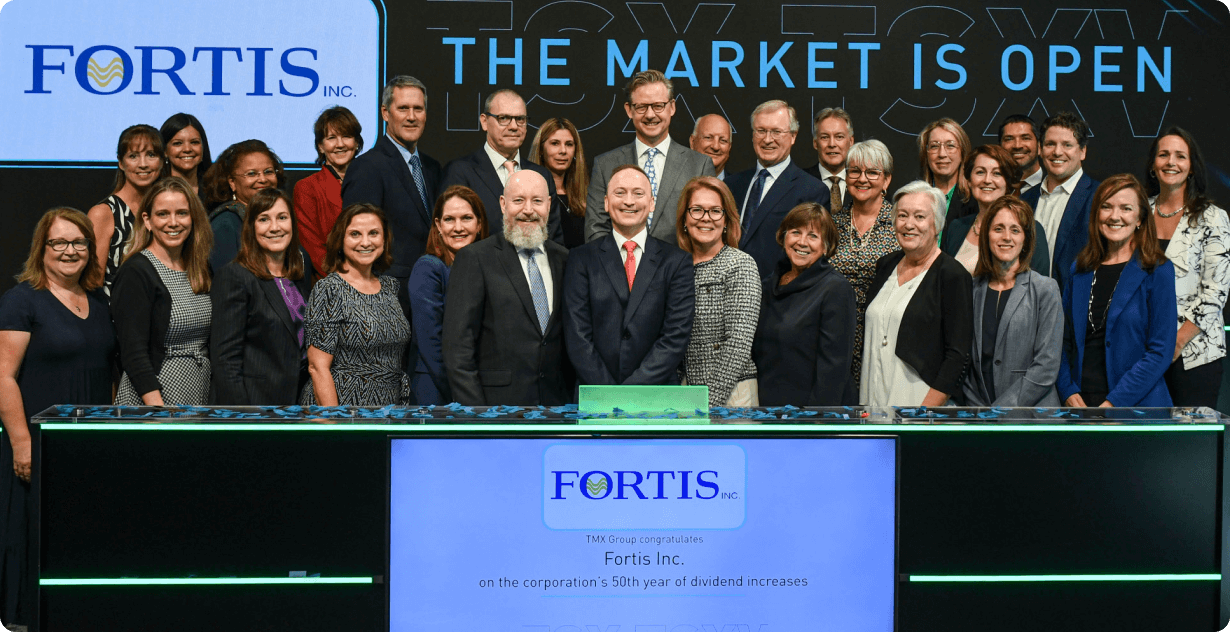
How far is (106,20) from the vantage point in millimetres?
6723

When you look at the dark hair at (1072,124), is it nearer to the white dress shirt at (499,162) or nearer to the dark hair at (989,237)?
the dark hair at (989,237)

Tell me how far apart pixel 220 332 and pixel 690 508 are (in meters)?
2.29

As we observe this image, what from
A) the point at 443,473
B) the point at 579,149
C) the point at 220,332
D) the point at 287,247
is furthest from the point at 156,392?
the point at 579,149

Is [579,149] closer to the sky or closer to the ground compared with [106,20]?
closer to the ground

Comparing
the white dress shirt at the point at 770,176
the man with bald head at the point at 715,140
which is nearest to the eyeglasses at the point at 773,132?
the white dress shirt at the point at 770,176

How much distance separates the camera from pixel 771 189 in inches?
211

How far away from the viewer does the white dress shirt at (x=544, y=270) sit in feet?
14.5

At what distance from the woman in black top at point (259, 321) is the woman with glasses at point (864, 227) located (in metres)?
2.30

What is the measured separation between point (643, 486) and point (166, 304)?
7.73 ft

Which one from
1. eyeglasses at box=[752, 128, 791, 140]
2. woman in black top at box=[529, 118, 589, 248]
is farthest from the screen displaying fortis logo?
eyeglasses at box=[752, 128, 791, 140]

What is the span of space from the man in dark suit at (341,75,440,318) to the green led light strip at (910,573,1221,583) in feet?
10.1

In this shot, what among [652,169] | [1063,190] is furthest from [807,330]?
[1063,190]

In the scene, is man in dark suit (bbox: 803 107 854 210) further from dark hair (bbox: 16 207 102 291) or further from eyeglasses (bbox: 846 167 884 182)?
dark hair (bbox: 16 207 102 291)

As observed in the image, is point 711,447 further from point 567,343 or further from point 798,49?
point 798,49
